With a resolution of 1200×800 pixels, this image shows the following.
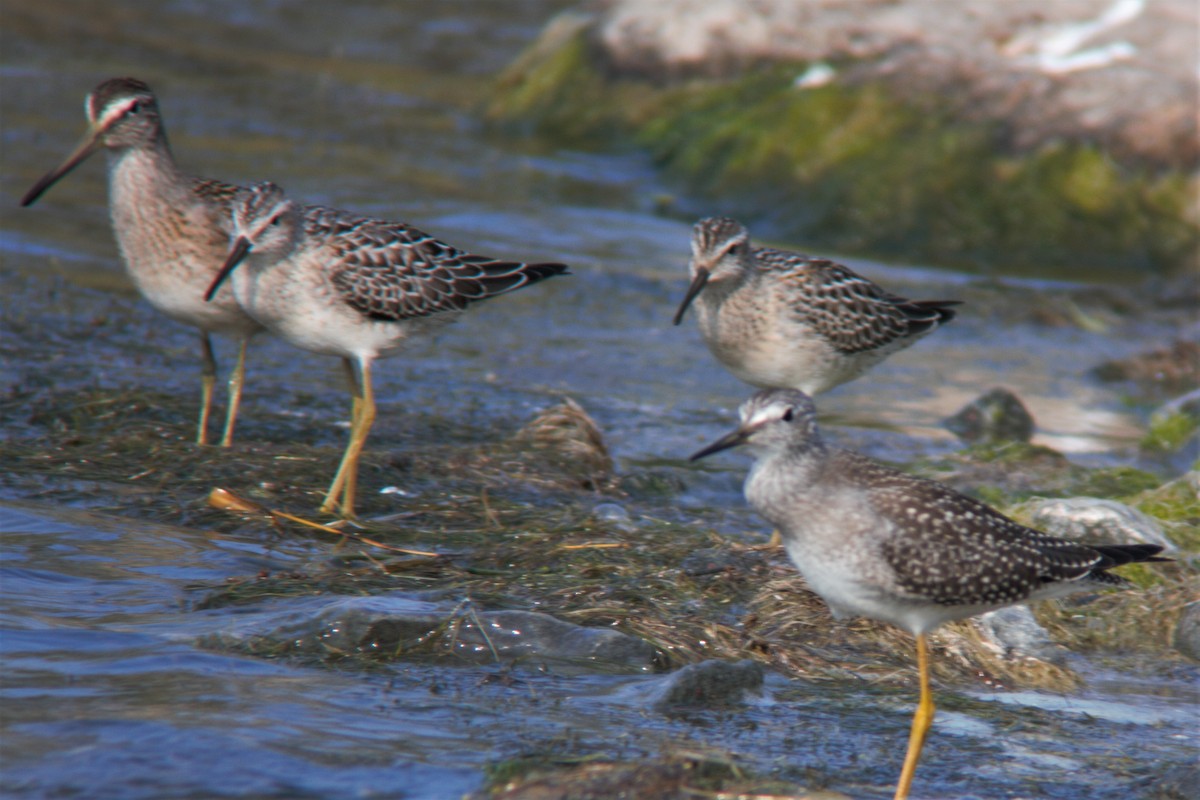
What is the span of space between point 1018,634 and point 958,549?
1.23 m

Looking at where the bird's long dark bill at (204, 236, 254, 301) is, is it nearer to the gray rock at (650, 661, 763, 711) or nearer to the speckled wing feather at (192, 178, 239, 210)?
the speckled wing feather at (192, 178, 239, 210)

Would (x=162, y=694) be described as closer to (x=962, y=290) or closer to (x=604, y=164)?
(x=962, y=290)

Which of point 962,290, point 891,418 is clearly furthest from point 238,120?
point 891,418

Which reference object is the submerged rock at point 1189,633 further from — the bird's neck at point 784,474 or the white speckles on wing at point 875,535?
the bird's neck at point 784,474

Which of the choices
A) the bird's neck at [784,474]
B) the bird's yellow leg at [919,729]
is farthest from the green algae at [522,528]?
the bird's neck at [784,474]

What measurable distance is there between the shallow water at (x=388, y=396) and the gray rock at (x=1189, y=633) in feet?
1.68

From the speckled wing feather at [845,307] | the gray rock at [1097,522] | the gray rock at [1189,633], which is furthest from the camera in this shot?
the speckled wing feather at [845,307]

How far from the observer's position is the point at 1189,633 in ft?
21.2

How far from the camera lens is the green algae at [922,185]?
1413 cm

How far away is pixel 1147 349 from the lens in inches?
470

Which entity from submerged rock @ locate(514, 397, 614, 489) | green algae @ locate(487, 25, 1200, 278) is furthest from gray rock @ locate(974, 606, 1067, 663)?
green algae @ locate(487, 25, 1200, 278)

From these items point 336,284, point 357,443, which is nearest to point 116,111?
point 336,284

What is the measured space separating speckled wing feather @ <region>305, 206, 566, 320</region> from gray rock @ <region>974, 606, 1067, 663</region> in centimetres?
291

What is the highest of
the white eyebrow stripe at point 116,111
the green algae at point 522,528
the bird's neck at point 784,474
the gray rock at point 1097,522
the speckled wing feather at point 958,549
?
the white eyebrow stripe at point 116,111
